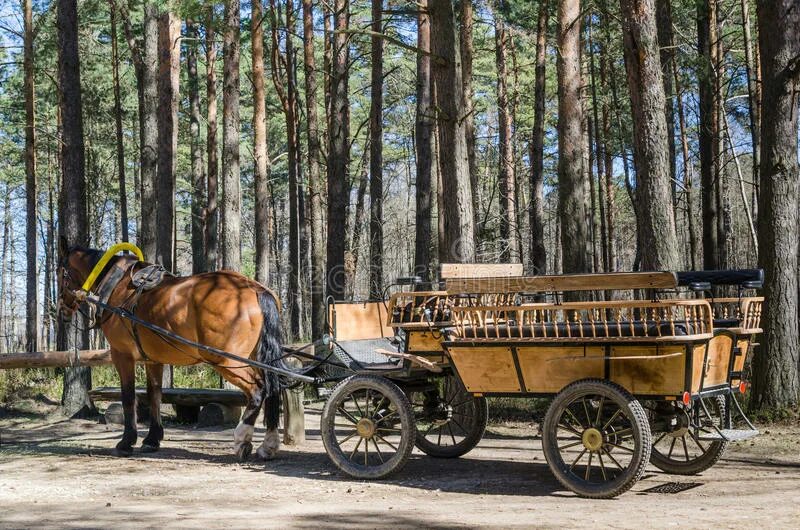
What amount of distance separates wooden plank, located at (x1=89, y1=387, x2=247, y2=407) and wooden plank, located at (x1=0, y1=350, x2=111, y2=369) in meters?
0.62

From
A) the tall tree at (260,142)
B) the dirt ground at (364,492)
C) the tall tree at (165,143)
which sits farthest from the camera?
the tall tree at (260,142)

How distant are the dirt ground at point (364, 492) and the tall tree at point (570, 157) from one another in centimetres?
456

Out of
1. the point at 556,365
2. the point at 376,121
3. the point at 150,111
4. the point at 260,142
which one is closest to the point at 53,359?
the point at 150,111

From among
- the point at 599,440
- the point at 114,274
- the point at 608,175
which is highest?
the point at 608,175

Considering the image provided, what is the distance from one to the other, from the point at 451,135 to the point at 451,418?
3.60m

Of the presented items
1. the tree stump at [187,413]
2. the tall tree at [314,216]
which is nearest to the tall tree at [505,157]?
the tall tree at [314,216]

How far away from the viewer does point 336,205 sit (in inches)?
635

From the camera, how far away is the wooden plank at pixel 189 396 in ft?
37.5

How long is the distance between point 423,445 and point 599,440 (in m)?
2.50

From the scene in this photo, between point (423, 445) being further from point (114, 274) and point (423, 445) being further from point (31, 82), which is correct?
point (31, 82)

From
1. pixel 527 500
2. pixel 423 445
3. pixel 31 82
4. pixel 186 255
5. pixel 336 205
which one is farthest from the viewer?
pixel 186 255

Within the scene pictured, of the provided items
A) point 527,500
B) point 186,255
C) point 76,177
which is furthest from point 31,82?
point 186,255

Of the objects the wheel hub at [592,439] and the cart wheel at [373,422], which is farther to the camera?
the cart wheel at [373,422]

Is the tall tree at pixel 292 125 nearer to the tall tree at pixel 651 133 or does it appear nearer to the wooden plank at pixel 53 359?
the wooden plank at pixel 53 359
